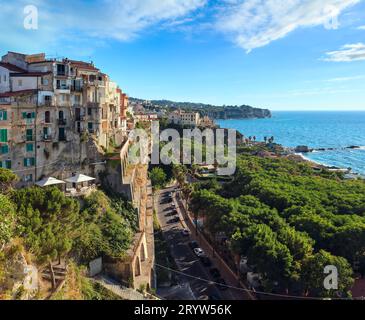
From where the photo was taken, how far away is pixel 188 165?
244 feet

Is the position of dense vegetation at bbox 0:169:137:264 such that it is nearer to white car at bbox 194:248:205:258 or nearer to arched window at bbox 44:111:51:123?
white car at bbox 194:248:205:258

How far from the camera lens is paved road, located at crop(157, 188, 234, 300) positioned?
30781mm

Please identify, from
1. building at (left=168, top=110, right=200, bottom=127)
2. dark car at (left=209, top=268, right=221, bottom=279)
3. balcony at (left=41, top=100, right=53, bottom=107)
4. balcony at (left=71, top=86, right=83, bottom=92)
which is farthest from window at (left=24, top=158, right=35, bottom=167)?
building at (left=168, top=110, right=200, bottom=127)

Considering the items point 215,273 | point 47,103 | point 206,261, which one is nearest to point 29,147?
point 47,103

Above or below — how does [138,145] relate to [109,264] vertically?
above

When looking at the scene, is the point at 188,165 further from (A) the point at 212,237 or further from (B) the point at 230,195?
(A) the point at 212,237

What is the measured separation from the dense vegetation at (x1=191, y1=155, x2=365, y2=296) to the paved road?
391 centimetres

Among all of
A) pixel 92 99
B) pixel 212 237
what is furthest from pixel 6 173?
pixel 212 237

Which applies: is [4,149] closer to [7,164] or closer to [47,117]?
[7,164]

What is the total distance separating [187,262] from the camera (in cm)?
3634
